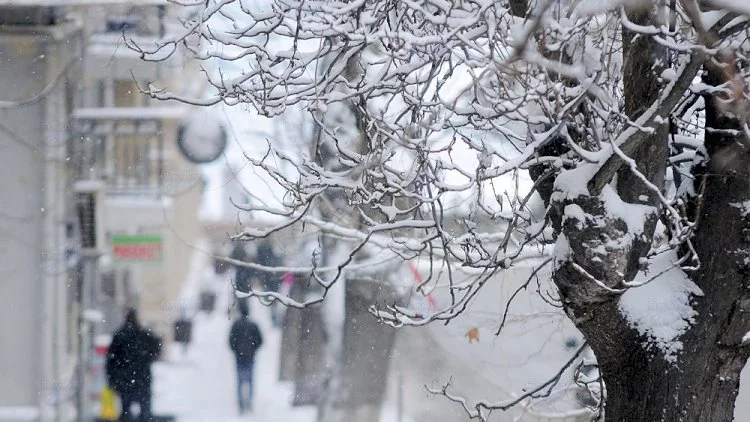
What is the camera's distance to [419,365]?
614 cm

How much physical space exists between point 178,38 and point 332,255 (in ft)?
9.53

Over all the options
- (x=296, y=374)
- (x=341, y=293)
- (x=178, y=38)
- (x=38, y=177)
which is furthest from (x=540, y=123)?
(x=38, y=177)

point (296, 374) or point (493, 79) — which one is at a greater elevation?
point (493, 79)

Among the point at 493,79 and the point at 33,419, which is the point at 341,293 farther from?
the point at 493,79

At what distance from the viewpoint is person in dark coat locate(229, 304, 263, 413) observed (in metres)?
6.21

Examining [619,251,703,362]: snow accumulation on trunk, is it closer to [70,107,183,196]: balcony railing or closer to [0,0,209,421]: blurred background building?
[0,0,209,421]: blurred background building

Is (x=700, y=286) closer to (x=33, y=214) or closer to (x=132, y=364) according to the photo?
(x=132, y=364)

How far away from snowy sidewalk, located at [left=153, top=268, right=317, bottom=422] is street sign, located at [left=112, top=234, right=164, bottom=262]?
61 centimetres

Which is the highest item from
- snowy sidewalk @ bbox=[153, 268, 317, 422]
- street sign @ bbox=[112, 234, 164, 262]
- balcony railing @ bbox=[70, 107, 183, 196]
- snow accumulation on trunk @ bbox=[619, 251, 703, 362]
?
balcony railing @ bbox=[70, 107, 183, 196]

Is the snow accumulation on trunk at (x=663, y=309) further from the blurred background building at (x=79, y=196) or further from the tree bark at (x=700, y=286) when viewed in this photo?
the blurred background building at (x=79, y=196)

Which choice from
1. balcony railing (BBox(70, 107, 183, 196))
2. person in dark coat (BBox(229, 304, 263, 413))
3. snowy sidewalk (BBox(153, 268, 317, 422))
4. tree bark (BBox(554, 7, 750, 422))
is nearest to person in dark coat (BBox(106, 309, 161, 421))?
snowy sidewalk (BBox(153, 268, 317, 422))

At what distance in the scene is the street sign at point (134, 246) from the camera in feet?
20.5

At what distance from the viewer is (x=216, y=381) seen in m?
6.32

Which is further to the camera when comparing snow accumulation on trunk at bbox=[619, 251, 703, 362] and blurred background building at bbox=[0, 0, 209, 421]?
blurred background building at bbox=[0, 0, 209, 421]
